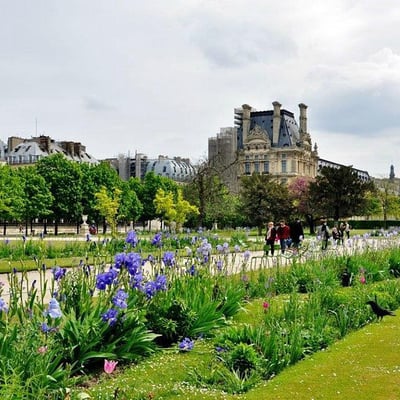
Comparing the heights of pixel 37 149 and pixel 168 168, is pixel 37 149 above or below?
above

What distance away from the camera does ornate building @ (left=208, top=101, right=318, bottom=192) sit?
343 ft

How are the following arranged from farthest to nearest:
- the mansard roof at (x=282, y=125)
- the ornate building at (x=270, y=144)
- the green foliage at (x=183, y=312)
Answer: the mansard roof at (x=282, y=125), the ornate building at (x=270, y=144), the green foliage at (x=183, y=312)

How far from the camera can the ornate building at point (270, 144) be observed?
4117 inches

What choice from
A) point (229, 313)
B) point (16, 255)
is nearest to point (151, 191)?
point (16, 255)

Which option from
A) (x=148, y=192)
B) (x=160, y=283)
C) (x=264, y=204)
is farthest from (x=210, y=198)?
(x=160, y=283)

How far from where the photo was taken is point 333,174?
51.3m

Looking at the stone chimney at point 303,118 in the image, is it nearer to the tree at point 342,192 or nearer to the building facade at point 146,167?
the building facade at point 146,167

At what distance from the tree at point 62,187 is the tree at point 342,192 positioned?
862 inches

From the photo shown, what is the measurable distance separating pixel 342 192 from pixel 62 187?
24.8m

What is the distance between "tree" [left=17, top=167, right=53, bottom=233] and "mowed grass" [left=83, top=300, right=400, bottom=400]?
4372cm

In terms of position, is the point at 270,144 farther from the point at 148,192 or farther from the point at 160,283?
the point at 160,283

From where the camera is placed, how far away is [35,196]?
48.7m

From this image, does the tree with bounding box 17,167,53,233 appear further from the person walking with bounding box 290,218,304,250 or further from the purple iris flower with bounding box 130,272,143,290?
the purple iris flower with bounding box 130,272,143,290

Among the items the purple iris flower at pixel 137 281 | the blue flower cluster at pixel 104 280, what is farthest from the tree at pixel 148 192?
the blue flower cluster at pixel 104 280
